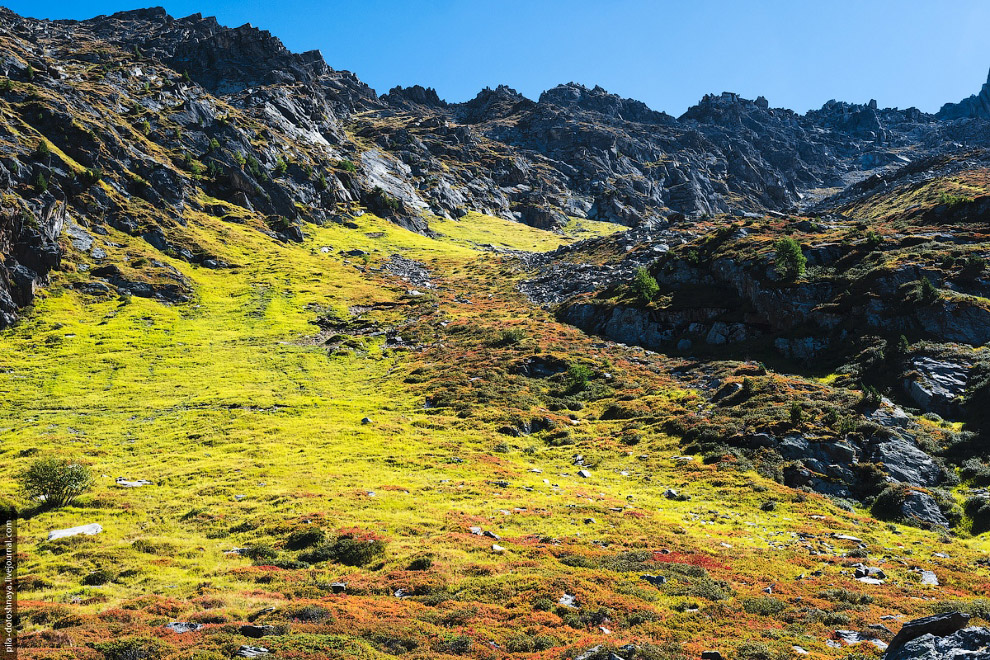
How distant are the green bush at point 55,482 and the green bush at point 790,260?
67.7 m

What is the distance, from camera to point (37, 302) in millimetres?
74000

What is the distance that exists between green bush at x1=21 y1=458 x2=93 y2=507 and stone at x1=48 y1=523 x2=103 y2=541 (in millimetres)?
4822

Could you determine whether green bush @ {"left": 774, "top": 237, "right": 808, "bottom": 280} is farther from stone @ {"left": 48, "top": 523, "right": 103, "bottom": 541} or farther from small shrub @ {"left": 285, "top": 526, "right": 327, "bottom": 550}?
stone @ {"left": 48, "top": 523, "right": 103, "bottom": 541}

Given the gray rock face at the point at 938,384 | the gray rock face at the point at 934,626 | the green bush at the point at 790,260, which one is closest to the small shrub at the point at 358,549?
the gray rock face at the point at 934,626

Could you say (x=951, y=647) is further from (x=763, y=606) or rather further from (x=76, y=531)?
(x=76, y=531)

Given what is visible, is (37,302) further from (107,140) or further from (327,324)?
(107,140)

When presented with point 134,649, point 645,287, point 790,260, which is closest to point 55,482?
point 134,649

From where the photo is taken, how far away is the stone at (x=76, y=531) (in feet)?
82.5

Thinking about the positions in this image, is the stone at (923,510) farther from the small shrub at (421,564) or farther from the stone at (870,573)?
the small shrub at (421,564)

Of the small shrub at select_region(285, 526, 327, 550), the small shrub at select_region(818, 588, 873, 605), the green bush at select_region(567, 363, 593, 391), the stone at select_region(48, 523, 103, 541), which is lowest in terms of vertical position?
the stone at select_region(48, 523, 103, 541)

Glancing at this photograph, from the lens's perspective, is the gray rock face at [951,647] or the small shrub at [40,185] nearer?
the gray rock face at [951,647]

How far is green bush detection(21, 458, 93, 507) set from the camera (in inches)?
1168

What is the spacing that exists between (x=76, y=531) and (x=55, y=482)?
6.36m

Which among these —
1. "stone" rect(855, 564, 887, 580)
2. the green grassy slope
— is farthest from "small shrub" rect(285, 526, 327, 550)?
"stone" rect(855, 564, 887, 580)
